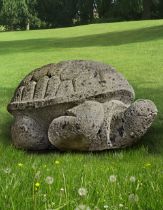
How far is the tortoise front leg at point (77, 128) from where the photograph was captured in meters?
6.59

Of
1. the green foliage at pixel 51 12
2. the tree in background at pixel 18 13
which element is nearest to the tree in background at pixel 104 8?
the green foliage at pixel 51 12

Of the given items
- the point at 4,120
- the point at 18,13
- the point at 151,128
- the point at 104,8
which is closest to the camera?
the point at 151,128

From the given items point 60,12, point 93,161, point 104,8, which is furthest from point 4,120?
point 60,12

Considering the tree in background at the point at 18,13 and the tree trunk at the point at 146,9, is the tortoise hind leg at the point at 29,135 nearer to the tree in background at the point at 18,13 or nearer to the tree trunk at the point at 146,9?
the tree trunk at the point at 146,9

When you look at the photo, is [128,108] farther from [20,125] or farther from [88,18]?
[88,18]

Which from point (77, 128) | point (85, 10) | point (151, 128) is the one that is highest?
point (77, 128)

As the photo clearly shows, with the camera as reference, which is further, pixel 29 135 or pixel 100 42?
pixel 100 42

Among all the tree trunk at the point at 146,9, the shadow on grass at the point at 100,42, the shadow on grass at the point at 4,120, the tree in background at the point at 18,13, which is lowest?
the tree in background at the point at 18,13

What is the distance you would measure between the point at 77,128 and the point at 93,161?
2.78 feet

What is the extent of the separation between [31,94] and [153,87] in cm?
287

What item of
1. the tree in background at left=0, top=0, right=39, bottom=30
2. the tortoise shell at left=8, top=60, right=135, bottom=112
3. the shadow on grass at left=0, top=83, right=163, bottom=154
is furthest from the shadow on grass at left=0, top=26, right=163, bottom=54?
the tree in background at left=0, top=0, right=39, bottom=30

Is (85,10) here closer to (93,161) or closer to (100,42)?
(100,42)

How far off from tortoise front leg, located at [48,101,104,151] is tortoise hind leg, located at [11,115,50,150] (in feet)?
1.06

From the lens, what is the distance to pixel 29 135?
7.04 meters
